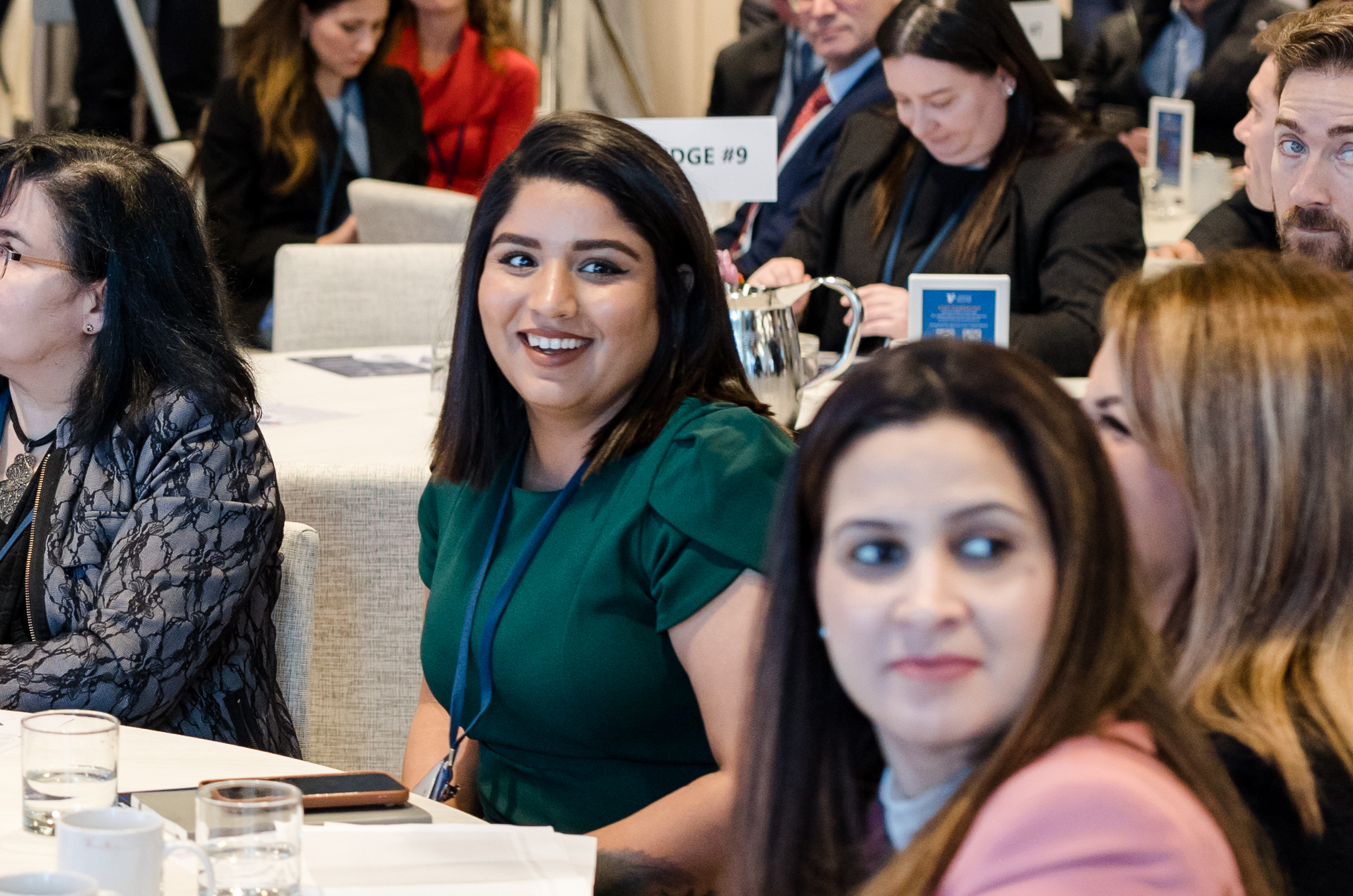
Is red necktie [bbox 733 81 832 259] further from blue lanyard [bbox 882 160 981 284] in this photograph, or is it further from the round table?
the round table

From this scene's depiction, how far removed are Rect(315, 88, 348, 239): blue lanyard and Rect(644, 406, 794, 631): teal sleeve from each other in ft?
10.0

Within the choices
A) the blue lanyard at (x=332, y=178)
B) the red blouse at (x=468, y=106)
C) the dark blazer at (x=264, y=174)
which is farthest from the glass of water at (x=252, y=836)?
the red blouse at (x=468, y=106)

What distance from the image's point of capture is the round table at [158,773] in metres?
1.22

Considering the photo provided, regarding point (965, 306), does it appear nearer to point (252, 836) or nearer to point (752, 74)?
point (252, 836)

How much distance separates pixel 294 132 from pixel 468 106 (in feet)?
2.07

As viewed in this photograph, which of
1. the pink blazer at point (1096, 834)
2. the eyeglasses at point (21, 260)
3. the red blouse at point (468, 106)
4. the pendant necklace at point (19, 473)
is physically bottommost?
the pink blazer at point (1096, 834)

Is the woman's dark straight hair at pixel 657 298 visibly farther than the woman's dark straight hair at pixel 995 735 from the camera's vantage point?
Yes

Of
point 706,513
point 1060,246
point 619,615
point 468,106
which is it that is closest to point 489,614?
point 619,615

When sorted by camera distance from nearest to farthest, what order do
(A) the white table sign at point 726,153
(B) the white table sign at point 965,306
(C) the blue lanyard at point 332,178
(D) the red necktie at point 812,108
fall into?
(B) the white table sign at point 965,306 < (A) the white table sign at point 726,153 < (D) the red necktie at point 812,108 < (C) the blue lanyard at point 332,178

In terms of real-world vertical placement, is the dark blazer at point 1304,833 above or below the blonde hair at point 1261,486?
below

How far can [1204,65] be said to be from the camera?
5664mm

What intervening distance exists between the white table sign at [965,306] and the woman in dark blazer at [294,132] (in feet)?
→ 7.39

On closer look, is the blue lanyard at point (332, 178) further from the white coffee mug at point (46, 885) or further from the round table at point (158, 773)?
the white coffee mug at point (46, 885)

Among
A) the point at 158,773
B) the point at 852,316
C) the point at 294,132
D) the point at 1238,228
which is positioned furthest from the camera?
the point at 294,132
